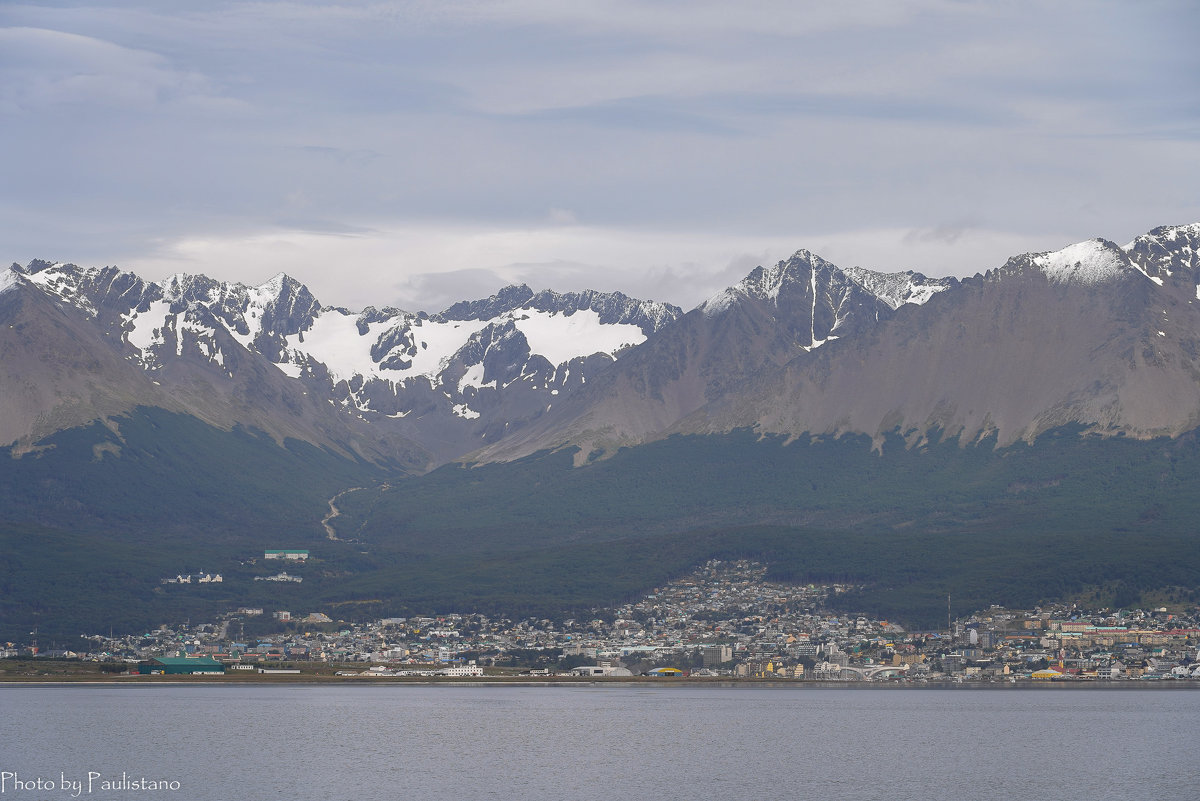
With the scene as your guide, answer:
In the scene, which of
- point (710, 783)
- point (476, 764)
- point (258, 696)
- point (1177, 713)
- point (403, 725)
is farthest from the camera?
point (258, 696)

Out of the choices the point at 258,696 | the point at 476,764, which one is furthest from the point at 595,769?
the point at 258,696

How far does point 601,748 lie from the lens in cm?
12938

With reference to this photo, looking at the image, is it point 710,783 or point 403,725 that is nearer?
point 710,783

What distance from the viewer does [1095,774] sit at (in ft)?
374

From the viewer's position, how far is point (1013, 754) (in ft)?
417

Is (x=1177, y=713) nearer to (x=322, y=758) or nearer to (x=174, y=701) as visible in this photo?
(x=322, y=758)

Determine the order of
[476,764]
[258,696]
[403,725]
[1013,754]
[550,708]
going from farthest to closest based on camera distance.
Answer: [258,696] < [550,708] < [403,725] < [1013,754] < [476,764]

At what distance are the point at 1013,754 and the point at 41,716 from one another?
8143 centimetres

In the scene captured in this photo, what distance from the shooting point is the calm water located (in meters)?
106

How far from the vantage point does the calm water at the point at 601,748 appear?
10606 cm

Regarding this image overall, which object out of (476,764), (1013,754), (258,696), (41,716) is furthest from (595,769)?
(258,696)

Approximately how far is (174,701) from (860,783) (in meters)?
93.3

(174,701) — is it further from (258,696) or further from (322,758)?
(322,758)

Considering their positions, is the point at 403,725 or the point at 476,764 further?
the point at 403,725
